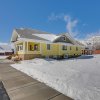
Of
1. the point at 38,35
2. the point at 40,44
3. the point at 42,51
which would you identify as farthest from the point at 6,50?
the point at 40,44

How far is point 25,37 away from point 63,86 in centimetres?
1463

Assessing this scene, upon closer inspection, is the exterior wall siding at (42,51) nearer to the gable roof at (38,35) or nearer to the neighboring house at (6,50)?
the gable roof at (38,35)

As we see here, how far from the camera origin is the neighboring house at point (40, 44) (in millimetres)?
19766

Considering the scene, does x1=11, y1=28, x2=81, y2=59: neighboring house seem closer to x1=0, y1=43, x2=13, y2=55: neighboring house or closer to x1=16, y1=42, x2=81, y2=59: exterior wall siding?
x1=16, y1=42, x2=81, y2=59: exterior wall siding

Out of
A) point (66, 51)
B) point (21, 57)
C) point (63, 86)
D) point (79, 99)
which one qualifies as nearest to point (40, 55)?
point (21, 57)

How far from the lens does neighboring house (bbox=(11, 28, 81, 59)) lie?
1977cm

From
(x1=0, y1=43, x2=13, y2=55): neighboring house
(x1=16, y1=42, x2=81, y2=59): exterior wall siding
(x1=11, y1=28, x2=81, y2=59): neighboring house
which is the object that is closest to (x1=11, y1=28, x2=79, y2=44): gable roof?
(x1=11, y1=28, x2=81, y2=59): neighboring house

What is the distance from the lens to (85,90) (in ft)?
16.1

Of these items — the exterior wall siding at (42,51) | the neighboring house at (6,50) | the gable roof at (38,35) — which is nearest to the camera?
the exterior wall siding at (42,51)

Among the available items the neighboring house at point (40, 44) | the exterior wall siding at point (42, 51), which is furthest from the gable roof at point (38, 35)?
the exterior wall siding at point (42, 51)

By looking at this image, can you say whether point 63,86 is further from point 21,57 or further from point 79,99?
point 21,57

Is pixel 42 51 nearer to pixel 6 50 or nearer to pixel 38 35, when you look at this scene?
pixel 38 35

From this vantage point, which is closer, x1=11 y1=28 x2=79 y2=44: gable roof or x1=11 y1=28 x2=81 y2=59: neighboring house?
x1=11 y1=28 x2=81 y2=59: neighboring house

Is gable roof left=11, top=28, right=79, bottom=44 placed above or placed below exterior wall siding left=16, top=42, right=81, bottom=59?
above
